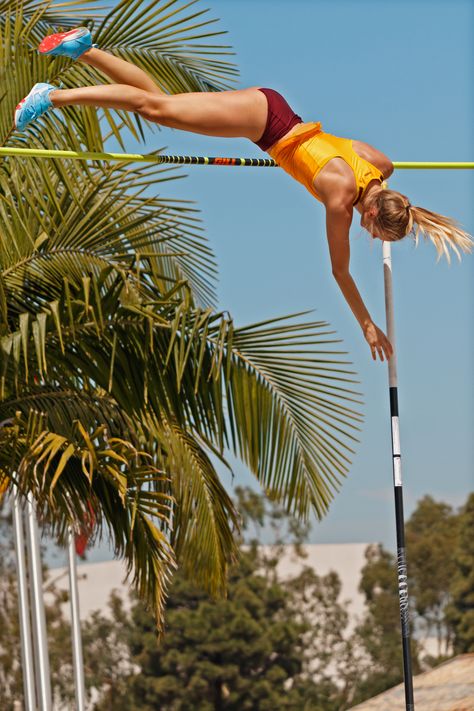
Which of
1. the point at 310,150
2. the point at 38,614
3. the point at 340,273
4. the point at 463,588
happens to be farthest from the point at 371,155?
the point at 463,588

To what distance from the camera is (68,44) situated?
631 cm

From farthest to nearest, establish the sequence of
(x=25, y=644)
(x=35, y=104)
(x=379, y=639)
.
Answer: (x=379, y=639)
(x=25, y=644)
(x=35, y=104)

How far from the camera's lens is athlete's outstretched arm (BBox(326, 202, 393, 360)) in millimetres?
5969

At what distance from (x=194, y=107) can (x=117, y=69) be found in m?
0.60

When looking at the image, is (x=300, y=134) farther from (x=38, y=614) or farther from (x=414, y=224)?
(x=38, y=614)

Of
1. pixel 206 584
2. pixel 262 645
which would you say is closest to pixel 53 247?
pixel 206 584

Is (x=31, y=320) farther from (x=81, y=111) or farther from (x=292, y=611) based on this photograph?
(x=292, y=611)

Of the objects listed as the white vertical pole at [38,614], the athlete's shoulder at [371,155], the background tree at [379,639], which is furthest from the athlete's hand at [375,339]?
the background tree at [379,639]

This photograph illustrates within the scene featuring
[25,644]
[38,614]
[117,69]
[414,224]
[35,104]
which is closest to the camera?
[414,224]

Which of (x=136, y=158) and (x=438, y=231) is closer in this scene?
(x=438, y=231)

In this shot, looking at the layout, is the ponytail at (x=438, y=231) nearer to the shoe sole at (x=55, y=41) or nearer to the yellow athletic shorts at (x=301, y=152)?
the yellow athletic shorts at (x=301, y=152)

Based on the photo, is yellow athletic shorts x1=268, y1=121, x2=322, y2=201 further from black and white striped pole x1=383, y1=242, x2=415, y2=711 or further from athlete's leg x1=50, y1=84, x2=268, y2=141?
black and white striped pole x1=383, y1=242, x2=415, y2=711

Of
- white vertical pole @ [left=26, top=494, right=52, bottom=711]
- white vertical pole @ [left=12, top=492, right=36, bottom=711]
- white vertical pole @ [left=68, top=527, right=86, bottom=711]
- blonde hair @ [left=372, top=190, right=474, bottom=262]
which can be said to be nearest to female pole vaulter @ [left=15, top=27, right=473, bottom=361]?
blonde hair @ [left=372, top=190, right=474, bottom=262]

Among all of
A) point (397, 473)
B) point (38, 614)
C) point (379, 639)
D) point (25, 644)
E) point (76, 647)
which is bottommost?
point (379, 639)
